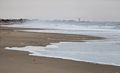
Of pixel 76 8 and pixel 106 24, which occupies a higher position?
pixel 76 8

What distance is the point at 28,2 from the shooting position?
21.7 meters

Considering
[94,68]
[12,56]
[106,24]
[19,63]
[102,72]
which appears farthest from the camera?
[106,24]

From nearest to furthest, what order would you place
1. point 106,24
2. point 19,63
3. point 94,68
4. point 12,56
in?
1. point 94,68
2. point 19,63
3. point 12,56
4. point 106,24

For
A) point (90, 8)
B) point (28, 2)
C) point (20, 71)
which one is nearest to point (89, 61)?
point (20, 71)

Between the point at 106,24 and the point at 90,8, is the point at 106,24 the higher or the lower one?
the lower one

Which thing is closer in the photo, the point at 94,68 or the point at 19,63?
the point at 94,68

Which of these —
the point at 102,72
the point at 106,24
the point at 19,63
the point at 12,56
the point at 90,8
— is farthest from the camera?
the point at 106,24

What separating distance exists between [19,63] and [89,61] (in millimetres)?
1757

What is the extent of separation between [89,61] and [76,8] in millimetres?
14869

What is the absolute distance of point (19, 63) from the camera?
6.43 m

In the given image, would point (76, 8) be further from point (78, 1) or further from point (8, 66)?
point (8, 66)

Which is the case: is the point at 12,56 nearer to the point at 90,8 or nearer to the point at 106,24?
the point at 90,8

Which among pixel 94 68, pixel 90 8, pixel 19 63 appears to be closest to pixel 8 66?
pixel 19 63

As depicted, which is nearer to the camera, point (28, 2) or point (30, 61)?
point (30, 61)
